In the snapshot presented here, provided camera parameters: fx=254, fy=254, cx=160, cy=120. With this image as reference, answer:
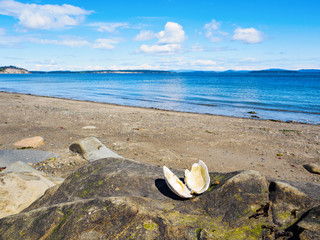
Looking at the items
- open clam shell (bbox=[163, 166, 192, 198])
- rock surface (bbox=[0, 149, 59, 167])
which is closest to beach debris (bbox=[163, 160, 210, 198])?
open clam shell (bbox=[163, 166, 192, 198])

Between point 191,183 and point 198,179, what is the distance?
19 centimetres

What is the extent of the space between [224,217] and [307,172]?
309 inches

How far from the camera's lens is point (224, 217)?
9.04ft

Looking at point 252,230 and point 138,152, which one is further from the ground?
point 252,230

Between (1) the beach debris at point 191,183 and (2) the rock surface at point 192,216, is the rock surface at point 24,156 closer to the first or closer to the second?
(2) the rock surface at point 192,216

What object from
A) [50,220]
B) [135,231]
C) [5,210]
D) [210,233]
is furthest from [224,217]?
[5,210]

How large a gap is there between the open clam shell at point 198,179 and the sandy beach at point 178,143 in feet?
18.8

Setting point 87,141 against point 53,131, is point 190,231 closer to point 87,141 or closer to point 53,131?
point 87,141

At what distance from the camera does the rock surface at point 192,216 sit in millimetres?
2551

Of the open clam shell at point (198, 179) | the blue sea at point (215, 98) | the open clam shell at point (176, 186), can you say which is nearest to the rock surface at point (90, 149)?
the open clam shell at point (198, 179)

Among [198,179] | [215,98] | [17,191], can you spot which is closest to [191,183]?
[198,179]

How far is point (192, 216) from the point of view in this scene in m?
2.80

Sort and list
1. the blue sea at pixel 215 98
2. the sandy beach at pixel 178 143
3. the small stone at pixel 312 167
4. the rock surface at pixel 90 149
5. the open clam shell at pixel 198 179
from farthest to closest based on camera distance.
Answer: the blue sea at pixel 215 98 < the sandy beach at pixel 178 143 < the rock surface at pixel 90 149 < the small stone at pixel 312 167 < the open clam shell at pixel 198 179

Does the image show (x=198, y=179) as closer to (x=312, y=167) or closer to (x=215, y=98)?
(x=312, y=167)
